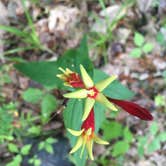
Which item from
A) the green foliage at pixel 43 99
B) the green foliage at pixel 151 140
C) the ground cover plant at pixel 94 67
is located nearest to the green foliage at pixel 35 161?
the ground cover plant at pixel 94 67

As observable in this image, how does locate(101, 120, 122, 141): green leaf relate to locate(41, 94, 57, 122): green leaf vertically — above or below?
below

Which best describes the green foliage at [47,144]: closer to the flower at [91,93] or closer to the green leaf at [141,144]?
the green leaf at [141,144]

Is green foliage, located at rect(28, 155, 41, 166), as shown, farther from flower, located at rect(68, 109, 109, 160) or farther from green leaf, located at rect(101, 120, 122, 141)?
flower, located at rect(68, 109, 109, 160)

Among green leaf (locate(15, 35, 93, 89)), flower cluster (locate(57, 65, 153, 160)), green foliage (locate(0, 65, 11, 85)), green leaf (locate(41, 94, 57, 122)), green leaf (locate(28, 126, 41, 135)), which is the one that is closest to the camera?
flower cluster (locate(57, 65, 153, 160))

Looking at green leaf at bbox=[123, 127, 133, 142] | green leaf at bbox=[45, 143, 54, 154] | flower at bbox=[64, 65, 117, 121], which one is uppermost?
flower at bbox=[64, 65, 117, 121]

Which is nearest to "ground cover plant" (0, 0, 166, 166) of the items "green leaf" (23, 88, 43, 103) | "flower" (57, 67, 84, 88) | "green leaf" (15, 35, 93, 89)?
"green leaf" (23, 88, 43, 103)

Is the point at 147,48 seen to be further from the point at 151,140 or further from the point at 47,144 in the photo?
the point at 47,144
